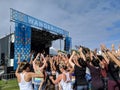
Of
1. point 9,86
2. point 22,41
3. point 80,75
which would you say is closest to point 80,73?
point 80,75

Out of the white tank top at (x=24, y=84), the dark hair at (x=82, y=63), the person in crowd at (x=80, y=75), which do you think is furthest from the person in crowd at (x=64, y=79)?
the white tank top at (x=24, y=84)

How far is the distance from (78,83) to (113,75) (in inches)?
46.4

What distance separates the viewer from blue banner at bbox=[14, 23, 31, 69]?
25.3 m

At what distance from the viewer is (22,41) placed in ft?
86.8

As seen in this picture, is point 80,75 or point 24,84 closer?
point 24,84

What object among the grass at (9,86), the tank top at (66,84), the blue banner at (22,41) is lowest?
the grass at (9,86)

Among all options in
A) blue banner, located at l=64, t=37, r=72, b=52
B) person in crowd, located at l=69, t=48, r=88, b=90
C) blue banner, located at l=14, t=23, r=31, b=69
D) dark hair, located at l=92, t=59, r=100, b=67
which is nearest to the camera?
person in crowd, located at l=69, t=48, r=88, b=90

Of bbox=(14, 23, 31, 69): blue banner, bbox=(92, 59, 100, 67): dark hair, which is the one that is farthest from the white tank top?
bbox=(14, 23, 31, 69): blue banner

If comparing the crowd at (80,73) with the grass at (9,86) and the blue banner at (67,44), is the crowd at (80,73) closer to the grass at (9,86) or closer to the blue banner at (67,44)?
the grass at (9,86)

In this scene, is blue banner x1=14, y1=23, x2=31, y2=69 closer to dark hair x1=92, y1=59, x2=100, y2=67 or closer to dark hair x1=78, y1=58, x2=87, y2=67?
dark hair x1=92, y1=59, x2=100, y2=67

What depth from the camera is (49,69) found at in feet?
32.2

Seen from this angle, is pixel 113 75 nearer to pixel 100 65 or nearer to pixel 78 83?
pixel 78 83

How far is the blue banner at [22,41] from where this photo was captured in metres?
25.3

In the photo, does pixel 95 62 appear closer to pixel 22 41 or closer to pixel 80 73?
pixel 80 73
